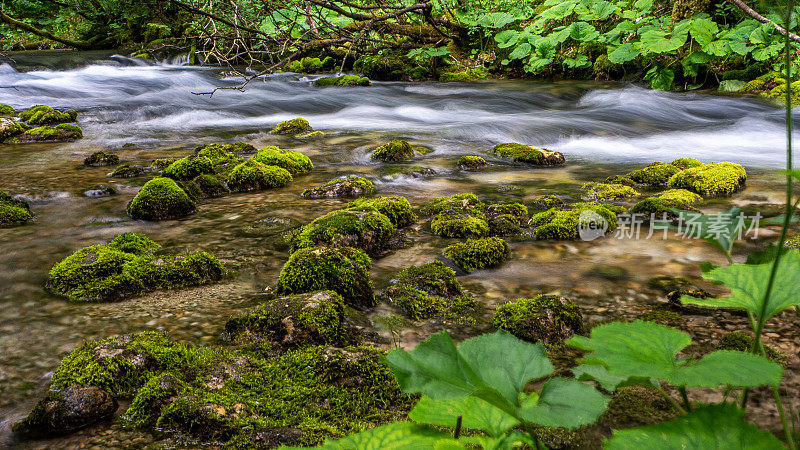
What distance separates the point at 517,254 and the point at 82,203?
4246mm

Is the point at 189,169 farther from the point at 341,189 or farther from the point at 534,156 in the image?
the point at 534,156

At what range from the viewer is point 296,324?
7.65 ft

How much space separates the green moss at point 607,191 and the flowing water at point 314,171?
20 cm

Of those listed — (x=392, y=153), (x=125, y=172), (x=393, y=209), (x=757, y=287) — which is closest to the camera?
(x=757, y=287)

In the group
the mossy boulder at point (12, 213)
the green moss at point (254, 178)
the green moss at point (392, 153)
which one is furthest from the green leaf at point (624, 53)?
the mossy boulder at point (12, 213)

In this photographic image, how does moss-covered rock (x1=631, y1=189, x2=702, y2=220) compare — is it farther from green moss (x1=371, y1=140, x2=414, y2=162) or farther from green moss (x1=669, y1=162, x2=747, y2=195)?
green moss (x1=371, y1=140, x2=414, y2=162)

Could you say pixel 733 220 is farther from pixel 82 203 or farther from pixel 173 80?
pixel 173 80

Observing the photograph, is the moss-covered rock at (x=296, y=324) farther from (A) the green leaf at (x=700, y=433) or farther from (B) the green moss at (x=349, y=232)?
(A) the green leaf at (x=700, y=433)

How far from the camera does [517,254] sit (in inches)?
144

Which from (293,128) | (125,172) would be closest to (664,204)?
(125,172)

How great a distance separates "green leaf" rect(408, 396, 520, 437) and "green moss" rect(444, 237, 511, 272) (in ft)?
7.62

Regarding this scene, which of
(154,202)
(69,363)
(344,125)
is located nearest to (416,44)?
(344,125)

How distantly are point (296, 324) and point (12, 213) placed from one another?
11.6ft

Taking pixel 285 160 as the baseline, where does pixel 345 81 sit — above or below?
above
